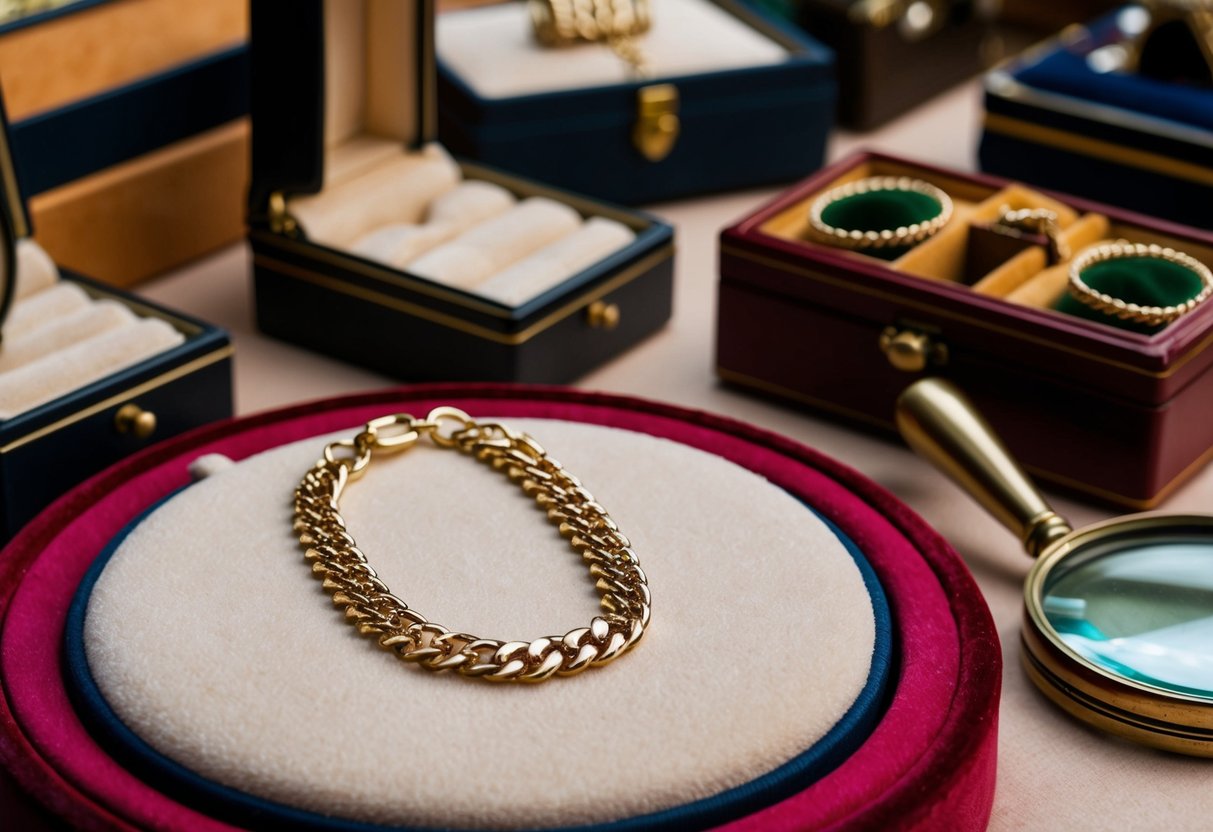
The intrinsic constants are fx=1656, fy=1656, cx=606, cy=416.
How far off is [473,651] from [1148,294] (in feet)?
1.70

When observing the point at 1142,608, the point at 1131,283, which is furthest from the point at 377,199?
the point at 1142,608

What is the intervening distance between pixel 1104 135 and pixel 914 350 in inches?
15.7

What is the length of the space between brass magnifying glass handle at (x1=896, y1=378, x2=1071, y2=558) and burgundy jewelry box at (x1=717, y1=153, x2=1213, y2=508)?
Answer: 40 millimetres

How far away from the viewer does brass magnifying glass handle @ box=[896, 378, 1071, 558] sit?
0.88 metres

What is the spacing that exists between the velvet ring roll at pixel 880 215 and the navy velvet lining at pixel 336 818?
37 cm

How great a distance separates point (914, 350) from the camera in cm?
98

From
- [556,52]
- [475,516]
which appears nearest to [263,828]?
[475,516]

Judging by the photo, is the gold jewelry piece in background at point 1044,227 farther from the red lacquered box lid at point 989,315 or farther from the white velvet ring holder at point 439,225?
the white velvet ring holder at point 439,225

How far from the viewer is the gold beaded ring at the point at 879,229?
1.04 meters

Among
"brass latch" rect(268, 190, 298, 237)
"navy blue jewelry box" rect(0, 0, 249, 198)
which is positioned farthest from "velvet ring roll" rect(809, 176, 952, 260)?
"navy blue jewelry box" rect(0, 0, 249, 198)

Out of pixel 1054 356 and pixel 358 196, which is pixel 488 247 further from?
pixel 1054 356

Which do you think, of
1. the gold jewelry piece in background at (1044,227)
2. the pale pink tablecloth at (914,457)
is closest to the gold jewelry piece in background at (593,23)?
the pale pink tablecloth at (914,457)

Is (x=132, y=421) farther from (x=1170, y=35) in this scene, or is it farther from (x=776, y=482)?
(x=1170, y=35)

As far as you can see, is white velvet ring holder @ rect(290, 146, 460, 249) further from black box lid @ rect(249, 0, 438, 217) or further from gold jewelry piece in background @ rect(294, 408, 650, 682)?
gold jewelry piece in background @ rect(294, 408, 650, 682)
